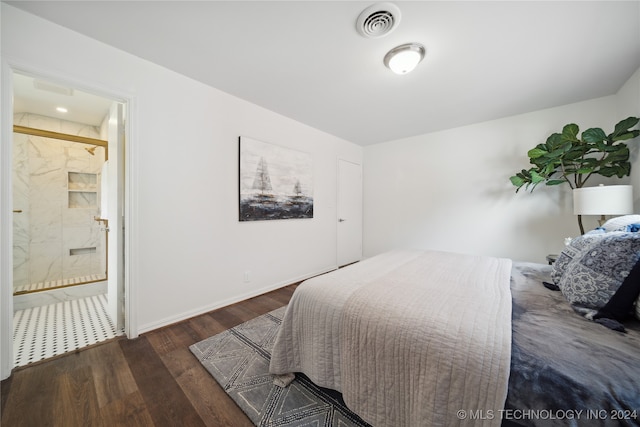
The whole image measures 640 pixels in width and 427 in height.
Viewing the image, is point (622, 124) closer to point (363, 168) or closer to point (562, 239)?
point (562, 239)

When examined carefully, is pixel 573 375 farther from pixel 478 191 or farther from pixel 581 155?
pixel 478 191

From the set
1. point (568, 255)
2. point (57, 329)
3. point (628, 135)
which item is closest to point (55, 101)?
point (57, 329)

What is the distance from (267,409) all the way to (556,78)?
12.1 ft

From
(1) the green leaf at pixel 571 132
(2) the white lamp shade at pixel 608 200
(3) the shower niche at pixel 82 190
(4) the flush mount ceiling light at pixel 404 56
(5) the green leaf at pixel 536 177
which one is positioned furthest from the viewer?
(3) the shower niche at pixel 82 190

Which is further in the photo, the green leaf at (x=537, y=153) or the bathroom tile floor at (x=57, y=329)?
the green leaf at (x=537, y=153)

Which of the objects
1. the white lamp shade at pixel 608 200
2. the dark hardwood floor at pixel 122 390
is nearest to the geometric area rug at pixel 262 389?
the dark hardwood floor at pixel 122 390

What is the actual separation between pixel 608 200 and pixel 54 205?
255 inches

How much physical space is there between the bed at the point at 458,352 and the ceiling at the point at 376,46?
1.78 m

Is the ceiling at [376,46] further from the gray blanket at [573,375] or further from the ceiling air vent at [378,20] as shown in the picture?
the gray blanket at [573,375]

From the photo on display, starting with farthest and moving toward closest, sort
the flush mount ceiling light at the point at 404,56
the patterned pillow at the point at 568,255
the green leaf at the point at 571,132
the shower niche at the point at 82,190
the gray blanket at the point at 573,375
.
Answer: the shower niche at the point at 82,190
the green leaf at the point at 571,132
the flush mount ceiling light at the point at 404,56
the patterned pillow at the point at 568,255
the gray blanket at the point at 573,375

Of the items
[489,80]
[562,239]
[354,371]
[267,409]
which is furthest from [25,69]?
[562,239]

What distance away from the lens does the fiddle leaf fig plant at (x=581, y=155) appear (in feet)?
6.80

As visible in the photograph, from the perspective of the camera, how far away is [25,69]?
4.62ft

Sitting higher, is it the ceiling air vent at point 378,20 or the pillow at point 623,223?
the ceiling air vent at point 378,20
